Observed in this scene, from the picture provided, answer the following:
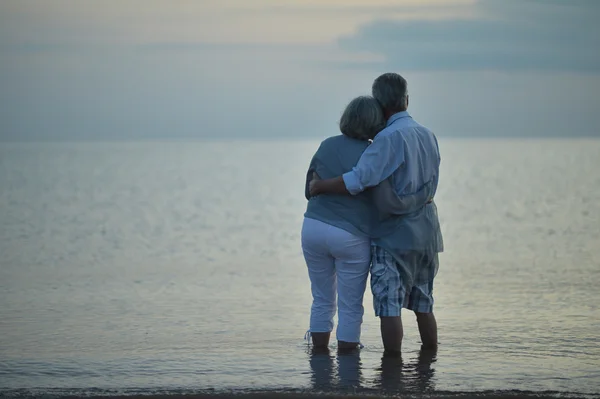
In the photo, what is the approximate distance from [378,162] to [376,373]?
3.99ft

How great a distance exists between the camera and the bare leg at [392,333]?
18.6ft

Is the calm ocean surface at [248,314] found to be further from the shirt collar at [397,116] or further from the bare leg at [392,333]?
the shirt collar at [397,116]

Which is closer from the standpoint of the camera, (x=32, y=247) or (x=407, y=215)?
(x=407, y=215)

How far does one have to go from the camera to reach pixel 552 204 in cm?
2336

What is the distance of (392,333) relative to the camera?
5738 mm

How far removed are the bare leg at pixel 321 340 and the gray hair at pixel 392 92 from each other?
1.53 metres

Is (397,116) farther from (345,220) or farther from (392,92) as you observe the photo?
(345,220)

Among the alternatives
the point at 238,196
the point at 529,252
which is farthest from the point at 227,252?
the point at 238,196

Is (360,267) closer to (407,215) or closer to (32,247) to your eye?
(407,215)

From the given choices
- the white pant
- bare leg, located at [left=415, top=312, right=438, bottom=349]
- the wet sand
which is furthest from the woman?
the wet sand

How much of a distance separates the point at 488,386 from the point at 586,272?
215 inches

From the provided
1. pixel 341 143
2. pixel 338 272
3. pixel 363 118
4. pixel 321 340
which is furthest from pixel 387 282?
pixel 363 118

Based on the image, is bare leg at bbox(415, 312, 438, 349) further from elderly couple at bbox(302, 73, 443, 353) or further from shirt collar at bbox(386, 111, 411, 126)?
shirt collar at bbox(386, 111, 411, 126)

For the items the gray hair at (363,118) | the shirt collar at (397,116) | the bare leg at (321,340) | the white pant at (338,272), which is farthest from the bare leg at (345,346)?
the shirt collar at (397,116)
